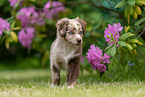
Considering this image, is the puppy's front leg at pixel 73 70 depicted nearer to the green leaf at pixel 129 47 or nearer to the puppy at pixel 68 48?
the puppy at pixel 68 48

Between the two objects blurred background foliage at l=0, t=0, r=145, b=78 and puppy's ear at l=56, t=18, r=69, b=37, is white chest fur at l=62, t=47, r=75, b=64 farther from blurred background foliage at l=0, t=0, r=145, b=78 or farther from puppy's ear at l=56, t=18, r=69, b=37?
blurred background foliage at l=0, t=0, r=145, b=78

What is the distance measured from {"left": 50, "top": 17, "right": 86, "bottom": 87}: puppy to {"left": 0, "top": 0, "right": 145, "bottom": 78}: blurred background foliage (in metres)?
0.79

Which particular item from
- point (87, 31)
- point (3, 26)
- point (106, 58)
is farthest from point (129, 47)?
point (3, 26)

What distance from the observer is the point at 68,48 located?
3986 millimetres

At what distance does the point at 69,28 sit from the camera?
12.7ft

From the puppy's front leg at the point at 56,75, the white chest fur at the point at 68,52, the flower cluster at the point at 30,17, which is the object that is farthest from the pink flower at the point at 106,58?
the flower cluster at the point at 30,17

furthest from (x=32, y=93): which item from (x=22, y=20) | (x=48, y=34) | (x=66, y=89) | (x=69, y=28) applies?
(x=48, y=34)

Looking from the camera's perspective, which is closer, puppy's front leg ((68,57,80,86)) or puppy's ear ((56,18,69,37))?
puppy's ear ((56,18,69,37))

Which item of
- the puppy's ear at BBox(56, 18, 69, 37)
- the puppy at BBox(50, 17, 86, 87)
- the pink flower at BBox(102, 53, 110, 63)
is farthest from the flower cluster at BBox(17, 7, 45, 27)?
the pink flower at BBox(102, 53, 110, 63)

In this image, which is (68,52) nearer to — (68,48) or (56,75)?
(68,48)

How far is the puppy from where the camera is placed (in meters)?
3.84

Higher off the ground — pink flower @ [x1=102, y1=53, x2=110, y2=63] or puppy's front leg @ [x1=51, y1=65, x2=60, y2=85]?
pink flower @ [x1=102, y1=53, x2=110, y2=63]

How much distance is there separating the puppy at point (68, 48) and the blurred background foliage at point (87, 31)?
0.79 metres

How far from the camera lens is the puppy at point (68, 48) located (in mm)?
3842
